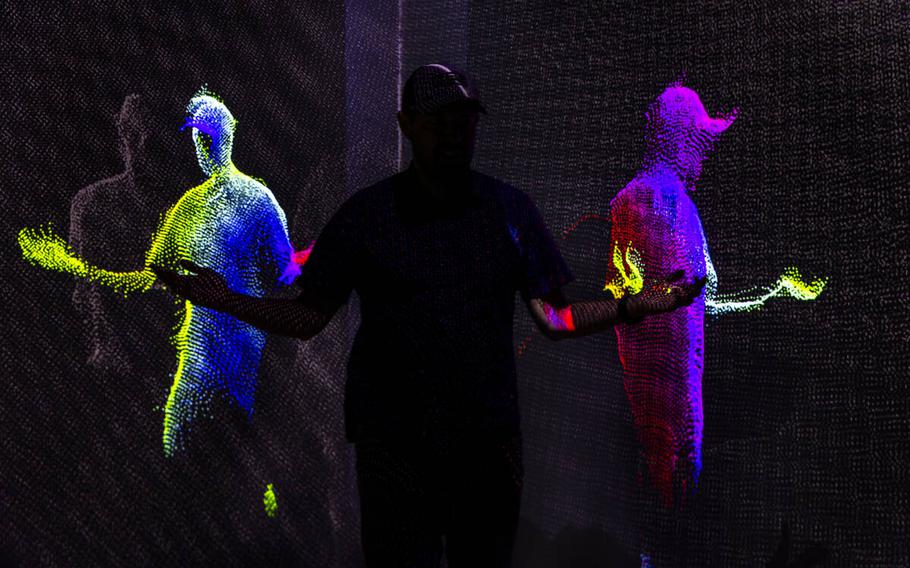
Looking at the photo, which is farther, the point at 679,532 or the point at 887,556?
the point at 679,532

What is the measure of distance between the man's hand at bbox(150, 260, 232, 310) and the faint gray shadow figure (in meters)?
0.73

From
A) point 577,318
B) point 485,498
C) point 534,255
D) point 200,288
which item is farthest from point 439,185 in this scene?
point 485,498

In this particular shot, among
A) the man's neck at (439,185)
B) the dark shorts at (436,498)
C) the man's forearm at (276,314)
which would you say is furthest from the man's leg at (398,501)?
the man's neck at (439,185)

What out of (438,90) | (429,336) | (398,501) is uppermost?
(438,90)

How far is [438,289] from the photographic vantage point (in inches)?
64.7

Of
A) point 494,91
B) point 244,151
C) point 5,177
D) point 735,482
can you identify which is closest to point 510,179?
point 494,91

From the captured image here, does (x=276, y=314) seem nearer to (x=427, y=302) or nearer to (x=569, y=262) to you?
(x=427, y=302)

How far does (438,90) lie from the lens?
1.63 m

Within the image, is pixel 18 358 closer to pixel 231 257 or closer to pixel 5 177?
pixel 5 177

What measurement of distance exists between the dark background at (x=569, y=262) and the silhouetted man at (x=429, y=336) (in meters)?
0.82

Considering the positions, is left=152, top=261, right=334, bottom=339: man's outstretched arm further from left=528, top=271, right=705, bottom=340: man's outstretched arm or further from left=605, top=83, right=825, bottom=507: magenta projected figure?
left=605, top=83, right=825, bottom=507: magenta projected figure

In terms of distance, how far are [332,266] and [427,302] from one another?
0.60 feet

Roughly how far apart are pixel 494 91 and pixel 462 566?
5.27 ft

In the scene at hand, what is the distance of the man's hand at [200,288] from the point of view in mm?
1562
